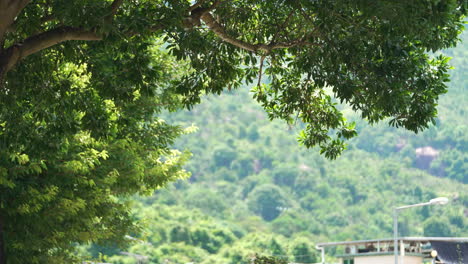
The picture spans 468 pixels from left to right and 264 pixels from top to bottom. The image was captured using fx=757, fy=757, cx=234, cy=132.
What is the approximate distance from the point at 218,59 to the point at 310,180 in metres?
130

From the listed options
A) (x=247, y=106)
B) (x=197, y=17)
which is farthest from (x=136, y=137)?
(x=247, y=106)

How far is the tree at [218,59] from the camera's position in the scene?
9016 millimetres

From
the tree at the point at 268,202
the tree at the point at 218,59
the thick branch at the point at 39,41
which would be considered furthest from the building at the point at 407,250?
the tree at the point at 268,202

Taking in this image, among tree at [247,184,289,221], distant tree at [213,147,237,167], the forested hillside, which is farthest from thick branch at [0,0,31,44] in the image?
distant tree at [213,147,237,167]

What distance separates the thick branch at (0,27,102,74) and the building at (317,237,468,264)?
33.3 meters

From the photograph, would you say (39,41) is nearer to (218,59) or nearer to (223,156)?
(218,59)

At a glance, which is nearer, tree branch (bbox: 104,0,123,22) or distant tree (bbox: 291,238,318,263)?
tree branch (bbox: 104,0,123,22)

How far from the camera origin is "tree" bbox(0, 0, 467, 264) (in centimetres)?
902

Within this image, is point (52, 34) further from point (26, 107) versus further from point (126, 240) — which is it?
point (126, 240)

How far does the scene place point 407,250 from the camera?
44250 millimetres

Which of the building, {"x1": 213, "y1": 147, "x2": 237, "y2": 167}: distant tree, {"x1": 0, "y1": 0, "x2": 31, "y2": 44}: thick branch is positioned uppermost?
{"x1": 213, "y1": 147, "x2": 237, "y2": 167}: distant tree

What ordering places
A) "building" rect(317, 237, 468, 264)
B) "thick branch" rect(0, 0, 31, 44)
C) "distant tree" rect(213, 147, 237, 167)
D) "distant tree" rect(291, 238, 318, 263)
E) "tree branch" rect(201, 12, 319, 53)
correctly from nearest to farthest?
"thick branch" rect(0, 0, 31, 44) < "tree branch" rect(201, 12, 319, 53) < "building" rect(317, 237, 468, 264) < "distant tree" rect(291, 238, 318, 263) < "distant tree" rect(213, 147, 237, 167)

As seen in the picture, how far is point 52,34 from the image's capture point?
367 inches

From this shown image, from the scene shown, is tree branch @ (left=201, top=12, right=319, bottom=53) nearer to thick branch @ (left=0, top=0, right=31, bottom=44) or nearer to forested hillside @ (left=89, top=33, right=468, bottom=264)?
thick branch @ (left=0, top=0, right=31, bottom=44)
